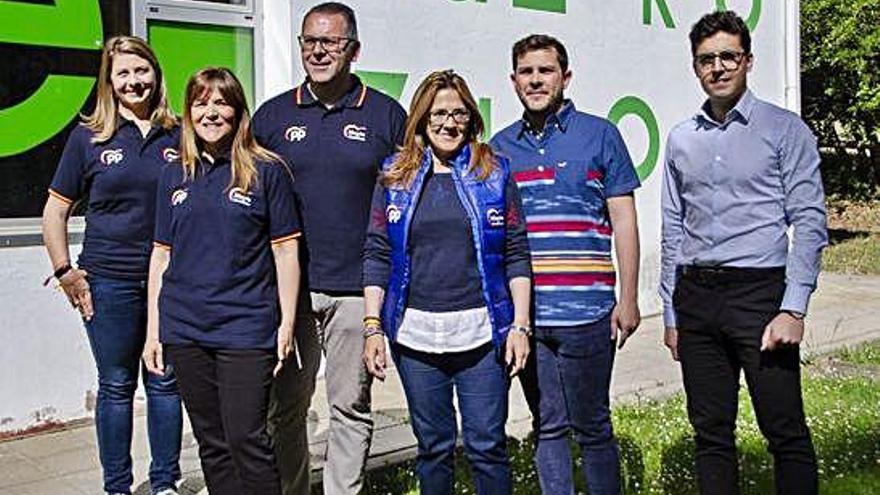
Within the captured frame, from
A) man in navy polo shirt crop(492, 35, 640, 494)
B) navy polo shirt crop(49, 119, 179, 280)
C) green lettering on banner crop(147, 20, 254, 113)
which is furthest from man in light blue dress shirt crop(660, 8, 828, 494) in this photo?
green lettering on banner crop(147, 20, 254, 113)

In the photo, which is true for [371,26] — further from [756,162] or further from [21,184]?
[756,162]

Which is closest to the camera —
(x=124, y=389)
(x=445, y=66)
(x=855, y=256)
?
(x=124, y=389)

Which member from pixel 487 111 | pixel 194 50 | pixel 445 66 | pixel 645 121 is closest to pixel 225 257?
pixel 194 50

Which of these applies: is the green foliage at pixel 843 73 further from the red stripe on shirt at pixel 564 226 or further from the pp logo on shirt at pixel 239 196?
the pp logo on shirt at pixel 239 196

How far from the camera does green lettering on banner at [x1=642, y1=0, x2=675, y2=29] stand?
9836 mm

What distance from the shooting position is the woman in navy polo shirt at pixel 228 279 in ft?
12.8

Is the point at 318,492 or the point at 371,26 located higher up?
the point at 371,26

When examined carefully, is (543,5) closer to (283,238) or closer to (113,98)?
(113,98)

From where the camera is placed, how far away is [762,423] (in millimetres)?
4062

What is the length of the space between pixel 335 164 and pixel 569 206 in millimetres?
887

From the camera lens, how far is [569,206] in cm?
408

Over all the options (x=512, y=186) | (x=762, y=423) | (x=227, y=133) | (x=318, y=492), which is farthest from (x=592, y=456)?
(x=227, y=133)

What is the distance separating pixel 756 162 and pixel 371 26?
418 cm

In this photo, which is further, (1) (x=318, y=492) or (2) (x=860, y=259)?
(2) (x=860, y=259)
